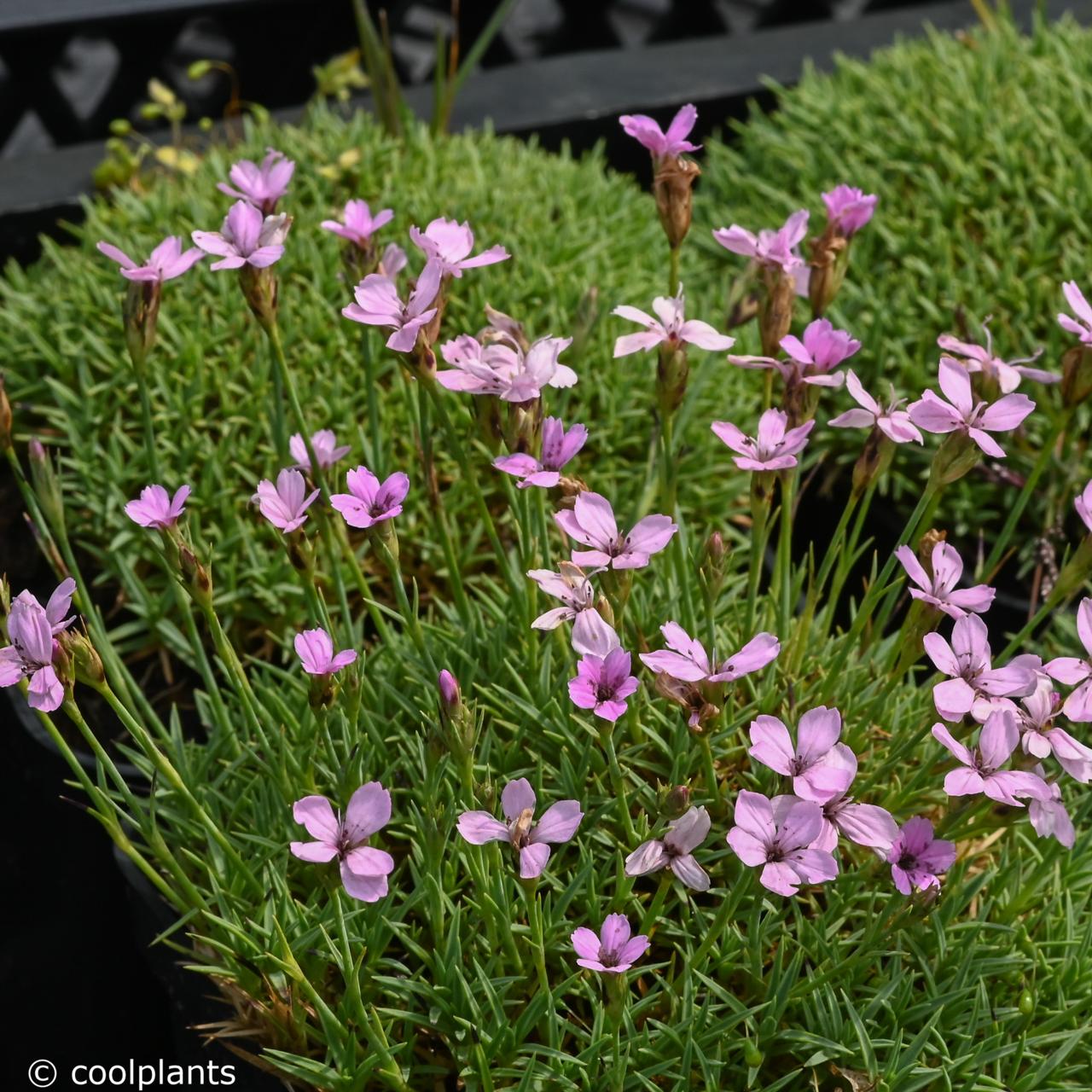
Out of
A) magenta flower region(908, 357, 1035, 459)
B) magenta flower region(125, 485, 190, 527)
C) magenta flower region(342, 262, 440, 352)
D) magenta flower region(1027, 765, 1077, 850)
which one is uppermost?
magenta flower region(342, 262, 440, 352)

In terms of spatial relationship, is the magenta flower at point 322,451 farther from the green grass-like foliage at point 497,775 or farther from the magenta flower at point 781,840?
the magenta flower at point 781,840

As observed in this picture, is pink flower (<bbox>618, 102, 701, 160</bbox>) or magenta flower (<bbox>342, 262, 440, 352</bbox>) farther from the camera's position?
pink flower (<bbox>618, 102, 701, 160</bbox>)

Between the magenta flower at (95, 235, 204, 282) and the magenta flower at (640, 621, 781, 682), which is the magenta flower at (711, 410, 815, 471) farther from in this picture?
the magenta flower at (95, 235, 204, 282)

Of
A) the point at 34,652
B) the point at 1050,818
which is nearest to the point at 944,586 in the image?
the point at 1050,818

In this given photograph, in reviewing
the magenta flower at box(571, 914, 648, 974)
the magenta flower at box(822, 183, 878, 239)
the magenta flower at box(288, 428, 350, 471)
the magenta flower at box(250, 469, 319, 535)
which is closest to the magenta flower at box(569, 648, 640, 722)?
the magenta flower at box(571, 914, 648, 974)

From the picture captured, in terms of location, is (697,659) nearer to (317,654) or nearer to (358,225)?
(317,654)

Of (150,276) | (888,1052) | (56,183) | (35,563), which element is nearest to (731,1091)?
(888,1052)
